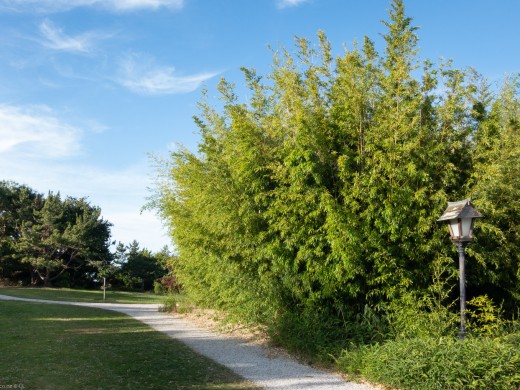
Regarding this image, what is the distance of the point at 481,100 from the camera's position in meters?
6.60

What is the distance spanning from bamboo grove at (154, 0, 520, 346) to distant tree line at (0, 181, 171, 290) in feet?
68.1

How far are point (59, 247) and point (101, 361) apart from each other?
22.7m

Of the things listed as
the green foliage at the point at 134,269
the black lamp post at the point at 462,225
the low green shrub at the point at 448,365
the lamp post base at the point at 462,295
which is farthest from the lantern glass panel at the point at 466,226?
the green foliage at the point at 134,269

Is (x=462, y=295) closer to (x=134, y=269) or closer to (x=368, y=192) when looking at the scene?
(x=368, y=192)

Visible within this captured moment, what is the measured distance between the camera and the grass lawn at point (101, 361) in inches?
192

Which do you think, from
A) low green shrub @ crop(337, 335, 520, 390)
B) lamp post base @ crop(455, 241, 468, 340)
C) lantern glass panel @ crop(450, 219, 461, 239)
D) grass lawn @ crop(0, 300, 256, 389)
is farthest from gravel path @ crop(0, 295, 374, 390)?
lantern glass panel @ crop(450, 219, 461, 239)

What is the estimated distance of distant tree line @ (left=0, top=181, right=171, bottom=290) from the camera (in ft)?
84.2

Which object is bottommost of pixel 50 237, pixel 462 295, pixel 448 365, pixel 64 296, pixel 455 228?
pixel 64 296

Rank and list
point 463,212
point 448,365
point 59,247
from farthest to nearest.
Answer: point 59,247 → point 463,212 → point 448,365

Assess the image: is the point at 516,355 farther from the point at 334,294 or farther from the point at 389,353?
the point at 334,294

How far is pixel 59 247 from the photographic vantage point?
86.7 ft

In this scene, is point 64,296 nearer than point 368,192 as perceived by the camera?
No

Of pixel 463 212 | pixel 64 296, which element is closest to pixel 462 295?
pixel 463 212

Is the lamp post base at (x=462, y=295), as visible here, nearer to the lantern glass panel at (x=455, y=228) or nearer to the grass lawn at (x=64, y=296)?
the lantern glass panel at (x=455, y=228)
